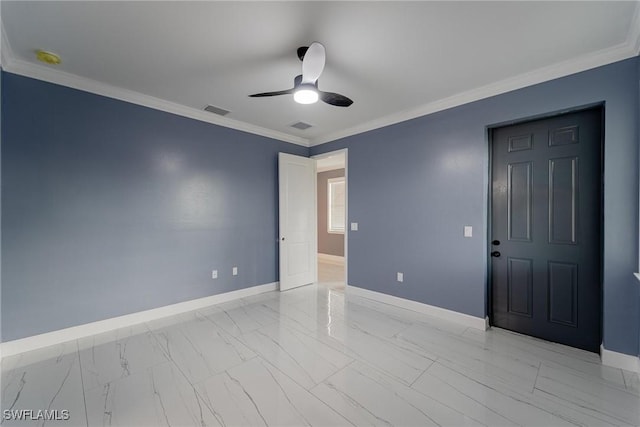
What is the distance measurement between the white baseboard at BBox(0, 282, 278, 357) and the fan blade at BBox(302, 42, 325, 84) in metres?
3.13

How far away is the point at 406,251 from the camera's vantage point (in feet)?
11.6

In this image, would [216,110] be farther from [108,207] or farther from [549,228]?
[549,228]

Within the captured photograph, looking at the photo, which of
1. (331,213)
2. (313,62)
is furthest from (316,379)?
(331,213)

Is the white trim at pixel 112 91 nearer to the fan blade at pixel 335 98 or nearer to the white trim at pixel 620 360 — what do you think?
the fan blade at pixel 335 98

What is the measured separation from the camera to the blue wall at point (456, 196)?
84.4 inches

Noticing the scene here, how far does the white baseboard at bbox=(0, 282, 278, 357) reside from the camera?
2.39m

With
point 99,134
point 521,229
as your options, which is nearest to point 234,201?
point 99,134

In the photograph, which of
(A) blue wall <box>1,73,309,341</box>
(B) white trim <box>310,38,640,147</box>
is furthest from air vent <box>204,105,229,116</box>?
(B) white trim <box>310,38,640,147</box>

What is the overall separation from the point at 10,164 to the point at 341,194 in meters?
5.81

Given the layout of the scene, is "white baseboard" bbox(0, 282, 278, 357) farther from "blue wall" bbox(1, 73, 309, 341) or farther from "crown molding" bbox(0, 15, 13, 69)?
"crown molding" bbox(0, 15, 13, 69)

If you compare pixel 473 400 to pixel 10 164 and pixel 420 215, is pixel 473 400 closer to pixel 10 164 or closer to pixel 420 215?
pixel 420 215

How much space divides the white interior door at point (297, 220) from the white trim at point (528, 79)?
1448 mm

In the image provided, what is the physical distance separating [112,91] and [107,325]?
8.50 feet

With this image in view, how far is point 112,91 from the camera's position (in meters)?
2.85
